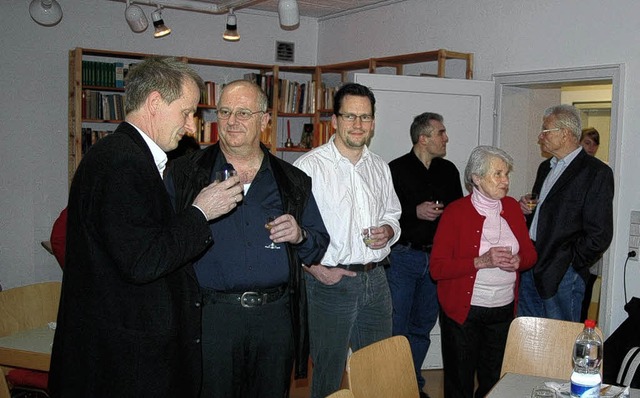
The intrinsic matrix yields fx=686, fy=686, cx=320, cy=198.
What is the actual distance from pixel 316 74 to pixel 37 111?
2911mm

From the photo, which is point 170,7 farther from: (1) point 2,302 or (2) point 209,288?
(2) point 209,288

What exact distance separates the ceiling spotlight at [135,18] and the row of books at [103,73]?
1.33ft

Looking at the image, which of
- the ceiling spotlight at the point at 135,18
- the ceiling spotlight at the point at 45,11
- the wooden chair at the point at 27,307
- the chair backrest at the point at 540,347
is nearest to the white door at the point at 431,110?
the chair backrest at the point at 540,347

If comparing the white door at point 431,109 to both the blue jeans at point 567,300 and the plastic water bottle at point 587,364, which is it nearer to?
the blue jeans at point 567,300

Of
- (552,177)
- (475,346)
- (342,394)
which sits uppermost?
(552,177)

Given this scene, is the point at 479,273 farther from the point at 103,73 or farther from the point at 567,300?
the point at 103,73

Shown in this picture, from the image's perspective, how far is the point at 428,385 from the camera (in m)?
5.05

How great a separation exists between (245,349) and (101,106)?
4665 mm

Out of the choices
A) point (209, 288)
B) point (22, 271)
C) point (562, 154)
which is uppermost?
point (562, 154)

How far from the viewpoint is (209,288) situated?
268cm

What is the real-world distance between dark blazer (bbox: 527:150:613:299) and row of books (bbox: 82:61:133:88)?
4328 millimetres

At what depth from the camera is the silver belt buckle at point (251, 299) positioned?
2.67 metres

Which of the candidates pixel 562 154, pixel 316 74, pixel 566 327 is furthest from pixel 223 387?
pixel 316 74

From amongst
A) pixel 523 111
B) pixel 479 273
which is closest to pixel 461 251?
pixel 479 273
